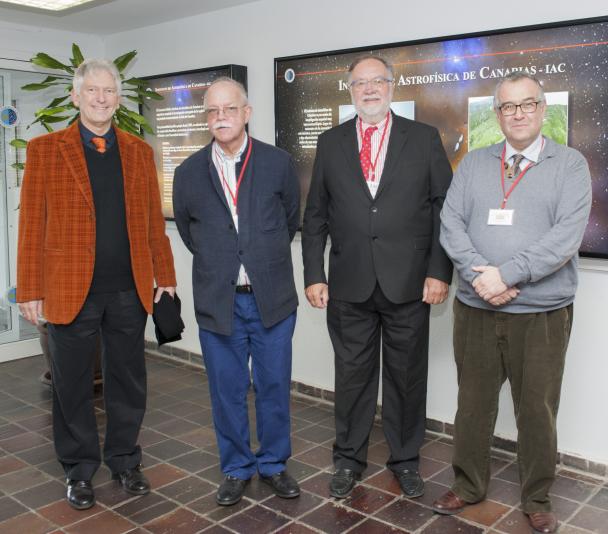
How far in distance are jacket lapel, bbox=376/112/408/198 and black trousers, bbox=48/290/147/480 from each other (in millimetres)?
1199

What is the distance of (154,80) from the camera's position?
16.9 feet

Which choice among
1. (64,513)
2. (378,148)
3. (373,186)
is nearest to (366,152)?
(378,148)

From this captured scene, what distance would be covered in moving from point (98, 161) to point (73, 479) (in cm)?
141

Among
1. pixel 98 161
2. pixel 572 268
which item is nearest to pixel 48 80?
pixel 98 161

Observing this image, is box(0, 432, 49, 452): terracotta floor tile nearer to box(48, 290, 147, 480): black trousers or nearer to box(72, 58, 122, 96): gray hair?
box(48, 290, 147, 480): black trousers

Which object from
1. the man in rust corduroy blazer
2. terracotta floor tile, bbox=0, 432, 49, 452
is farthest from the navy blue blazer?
terracotta floor tile, bbox=0, 432, 49, 452

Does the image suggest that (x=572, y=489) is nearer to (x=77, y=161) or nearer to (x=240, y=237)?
(x=240, y=237)

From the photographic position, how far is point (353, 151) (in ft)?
9.70

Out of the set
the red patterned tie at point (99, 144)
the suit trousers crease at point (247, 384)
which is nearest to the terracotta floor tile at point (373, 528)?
the suit trousers crease at point (247, 384)

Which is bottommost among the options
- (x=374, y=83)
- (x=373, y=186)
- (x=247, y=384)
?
(x=247, y=384)

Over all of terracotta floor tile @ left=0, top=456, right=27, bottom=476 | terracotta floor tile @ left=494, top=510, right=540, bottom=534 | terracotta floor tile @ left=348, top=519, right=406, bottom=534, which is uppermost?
terracotta floor tile @ left=494, top=510, right=540, bottom=534

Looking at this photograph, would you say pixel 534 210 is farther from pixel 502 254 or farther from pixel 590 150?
pixel 590 150

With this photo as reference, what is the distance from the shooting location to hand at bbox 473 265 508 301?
252 cm

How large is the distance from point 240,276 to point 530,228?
117 cm
